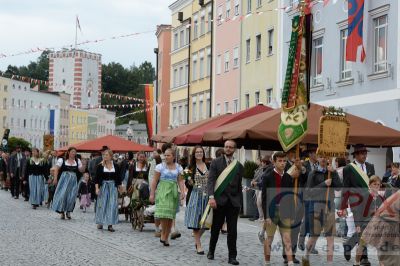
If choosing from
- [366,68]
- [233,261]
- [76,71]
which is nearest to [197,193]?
[233,261]

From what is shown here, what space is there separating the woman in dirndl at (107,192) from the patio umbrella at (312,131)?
2701 millimetres

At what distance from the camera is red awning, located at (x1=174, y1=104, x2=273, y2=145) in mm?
25750

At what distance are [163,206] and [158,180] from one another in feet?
2.39

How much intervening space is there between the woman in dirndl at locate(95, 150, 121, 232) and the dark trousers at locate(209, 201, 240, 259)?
19.5 ft

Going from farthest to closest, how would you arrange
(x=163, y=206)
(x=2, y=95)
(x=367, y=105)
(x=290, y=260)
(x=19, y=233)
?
1. (x=2, y=95)
2. (x=367, y=105)
3. (x=19, y=233)
4. (x=163, y=206)
5. (x=290, y=260)

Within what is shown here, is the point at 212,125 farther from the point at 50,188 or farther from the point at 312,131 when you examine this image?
the point at 312,131

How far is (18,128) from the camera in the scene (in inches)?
5704

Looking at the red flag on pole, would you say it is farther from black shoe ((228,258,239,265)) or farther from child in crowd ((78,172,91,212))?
black shoe ((228,258,239,265))

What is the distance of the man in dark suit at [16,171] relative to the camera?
123ft

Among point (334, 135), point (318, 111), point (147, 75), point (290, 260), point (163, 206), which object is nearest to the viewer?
point (290, 260)

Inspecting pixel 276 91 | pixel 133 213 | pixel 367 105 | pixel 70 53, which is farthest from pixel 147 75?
→ pixel 133 213

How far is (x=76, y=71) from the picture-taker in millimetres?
141000

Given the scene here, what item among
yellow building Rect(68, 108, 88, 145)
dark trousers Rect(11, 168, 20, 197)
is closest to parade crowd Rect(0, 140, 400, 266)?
dark trousers Rect(11, 168, 20, 197)

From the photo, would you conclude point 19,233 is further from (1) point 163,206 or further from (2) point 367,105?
(2) point 367,105
